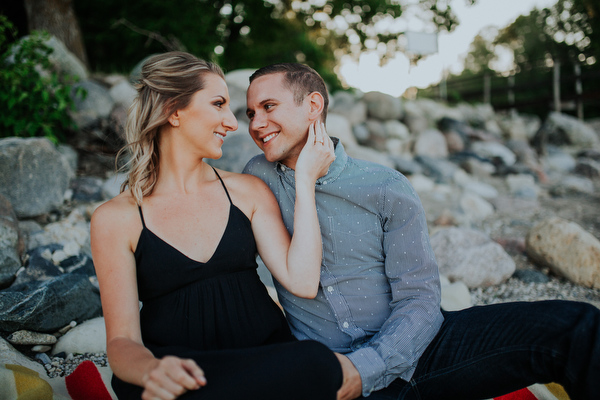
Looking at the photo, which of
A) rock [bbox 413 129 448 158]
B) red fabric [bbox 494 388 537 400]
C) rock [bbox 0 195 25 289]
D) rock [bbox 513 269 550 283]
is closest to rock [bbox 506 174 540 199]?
rock [bbox 413 129 448 158]

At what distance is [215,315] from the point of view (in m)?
2.15

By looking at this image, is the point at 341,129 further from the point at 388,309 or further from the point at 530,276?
the point at 388,309

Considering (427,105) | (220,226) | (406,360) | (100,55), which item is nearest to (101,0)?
(100,55)

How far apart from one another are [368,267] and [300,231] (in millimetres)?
466

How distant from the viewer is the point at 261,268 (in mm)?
3930

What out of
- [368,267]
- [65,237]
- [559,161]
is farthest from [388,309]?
[559,161]

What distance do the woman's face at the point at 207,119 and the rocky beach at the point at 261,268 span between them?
1.47 metres

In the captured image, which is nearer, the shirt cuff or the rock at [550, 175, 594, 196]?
the shirt cuff

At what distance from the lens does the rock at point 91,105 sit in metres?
6.46

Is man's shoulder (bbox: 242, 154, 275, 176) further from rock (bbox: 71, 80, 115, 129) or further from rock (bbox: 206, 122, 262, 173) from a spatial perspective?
rock (bbox: 71, 80, 115, 129)

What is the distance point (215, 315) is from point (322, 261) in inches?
25.1

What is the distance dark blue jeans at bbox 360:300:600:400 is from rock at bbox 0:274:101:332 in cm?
227

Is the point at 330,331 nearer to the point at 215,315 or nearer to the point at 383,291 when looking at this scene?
the point at 383,291

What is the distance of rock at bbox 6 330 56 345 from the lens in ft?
9.50
